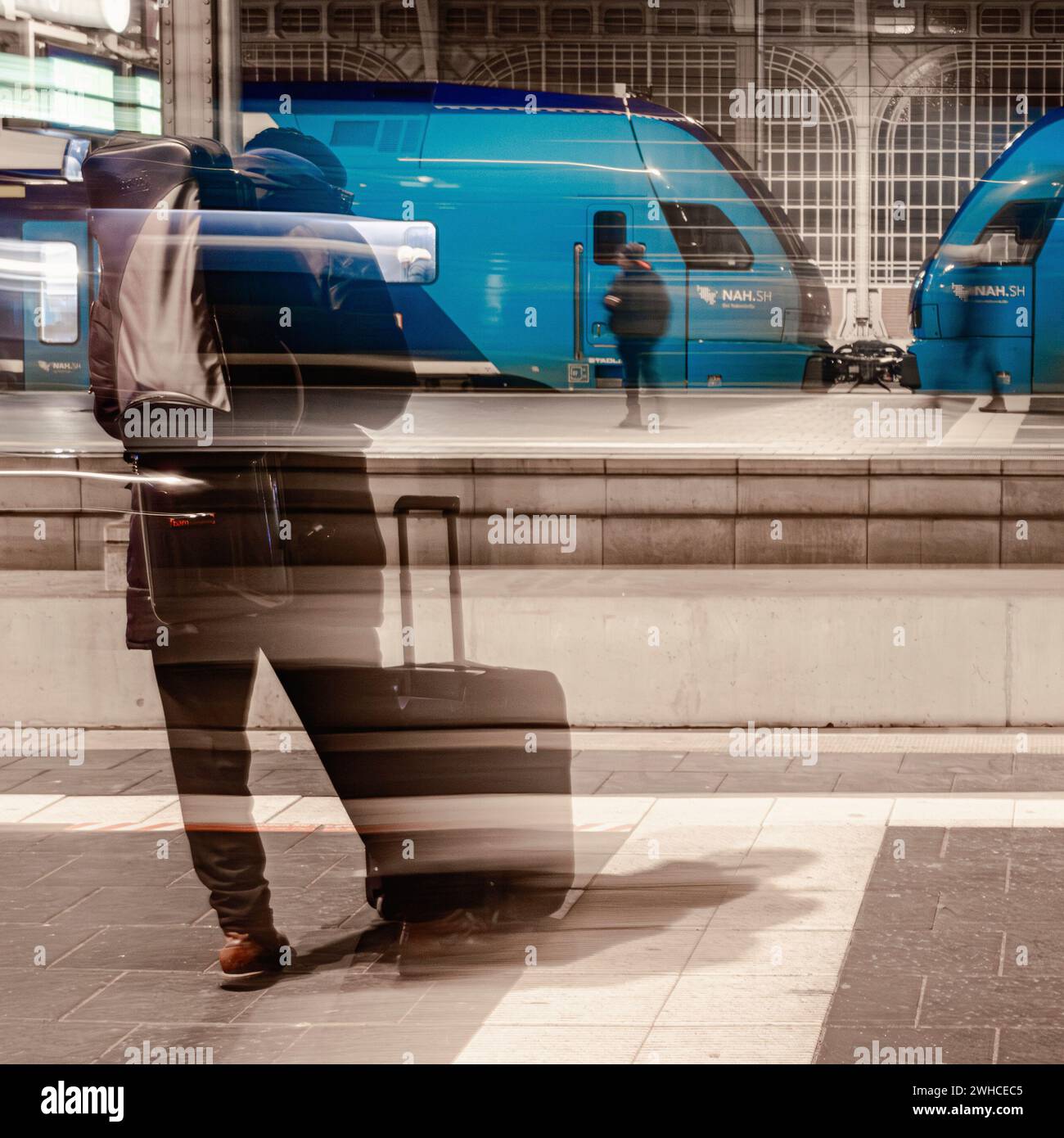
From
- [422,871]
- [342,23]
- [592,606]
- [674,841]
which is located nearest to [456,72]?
[342,23]

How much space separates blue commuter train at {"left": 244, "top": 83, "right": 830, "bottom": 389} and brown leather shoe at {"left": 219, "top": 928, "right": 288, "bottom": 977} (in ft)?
3.72

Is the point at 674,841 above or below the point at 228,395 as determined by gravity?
below

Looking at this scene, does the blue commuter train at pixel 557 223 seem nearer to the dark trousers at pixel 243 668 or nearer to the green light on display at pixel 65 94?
the green light on display at pixel 65 94

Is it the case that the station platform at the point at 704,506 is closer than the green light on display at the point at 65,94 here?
No

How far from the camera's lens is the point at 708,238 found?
11.5 feet

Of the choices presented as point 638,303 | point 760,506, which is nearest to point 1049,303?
point 638,303

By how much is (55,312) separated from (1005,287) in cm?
204

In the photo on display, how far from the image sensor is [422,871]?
334cm

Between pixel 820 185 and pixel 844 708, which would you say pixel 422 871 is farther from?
pixel 844 708

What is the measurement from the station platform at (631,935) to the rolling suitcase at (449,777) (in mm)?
115

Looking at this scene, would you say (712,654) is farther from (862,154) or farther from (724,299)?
(862,154)

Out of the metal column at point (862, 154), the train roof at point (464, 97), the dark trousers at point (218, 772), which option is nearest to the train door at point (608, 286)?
the train roof at point (464, 97)

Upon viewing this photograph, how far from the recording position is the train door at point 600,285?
336 centimetres

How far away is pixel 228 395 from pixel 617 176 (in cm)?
105
